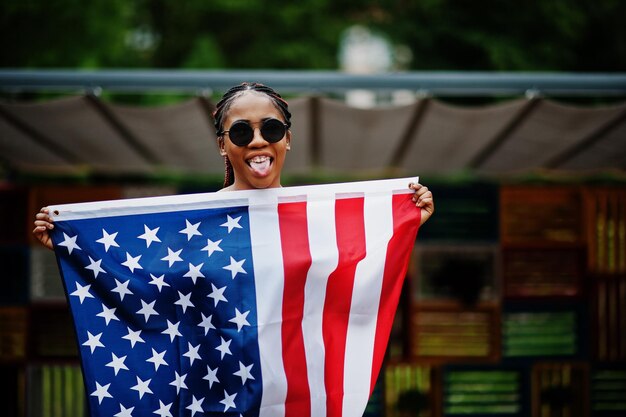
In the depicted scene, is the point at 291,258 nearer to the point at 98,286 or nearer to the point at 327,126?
the point at 98,286

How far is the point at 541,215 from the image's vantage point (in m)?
5.42

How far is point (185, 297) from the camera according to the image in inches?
103

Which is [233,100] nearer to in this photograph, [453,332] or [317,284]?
[317,284]

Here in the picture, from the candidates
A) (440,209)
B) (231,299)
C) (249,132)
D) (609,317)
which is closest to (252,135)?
(249,132)

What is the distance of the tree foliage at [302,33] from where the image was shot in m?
8.70

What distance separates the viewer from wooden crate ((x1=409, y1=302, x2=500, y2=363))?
5289 millimetres

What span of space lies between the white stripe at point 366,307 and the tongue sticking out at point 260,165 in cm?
50

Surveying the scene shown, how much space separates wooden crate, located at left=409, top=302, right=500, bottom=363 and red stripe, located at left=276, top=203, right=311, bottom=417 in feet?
9.35

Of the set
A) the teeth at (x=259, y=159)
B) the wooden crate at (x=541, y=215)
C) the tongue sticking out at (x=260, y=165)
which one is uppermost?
the wooden crate at (x=541, y=215)

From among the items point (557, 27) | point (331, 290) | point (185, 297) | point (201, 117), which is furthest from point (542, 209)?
point (557, 27)

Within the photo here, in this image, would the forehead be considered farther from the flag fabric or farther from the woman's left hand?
the woman's left hand

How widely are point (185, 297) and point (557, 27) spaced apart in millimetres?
10098

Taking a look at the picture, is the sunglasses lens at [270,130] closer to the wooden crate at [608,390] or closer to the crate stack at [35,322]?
the crate stack at [35,322]

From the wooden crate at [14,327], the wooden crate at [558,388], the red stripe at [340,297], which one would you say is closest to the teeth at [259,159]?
the red stripe at [340,297]
